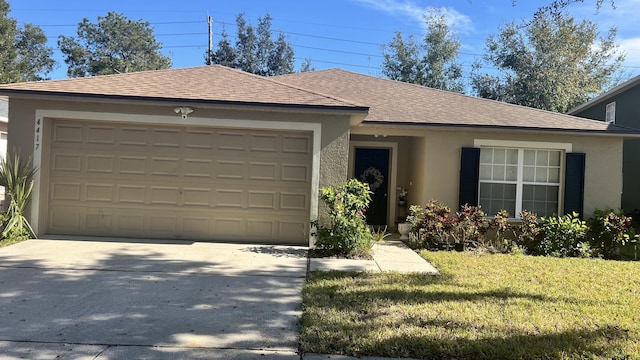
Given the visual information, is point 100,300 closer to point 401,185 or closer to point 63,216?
point 63,216

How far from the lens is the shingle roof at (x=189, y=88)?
332 inches

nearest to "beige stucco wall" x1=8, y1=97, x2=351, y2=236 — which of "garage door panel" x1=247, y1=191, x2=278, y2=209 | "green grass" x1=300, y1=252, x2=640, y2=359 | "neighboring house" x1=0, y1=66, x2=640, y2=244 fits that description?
"neighboring house" x1=0, y1=66, x2=640, y2=244

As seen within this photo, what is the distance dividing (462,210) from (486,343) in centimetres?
581

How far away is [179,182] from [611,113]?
14.2 metres

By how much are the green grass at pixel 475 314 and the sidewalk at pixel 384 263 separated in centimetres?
37

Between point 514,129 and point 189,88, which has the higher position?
point 189,88

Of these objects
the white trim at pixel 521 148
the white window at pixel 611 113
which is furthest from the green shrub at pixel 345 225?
the white window at pixel 611 113

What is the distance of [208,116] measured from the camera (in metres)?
8.76

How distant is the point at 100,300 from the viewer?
5.16 metres

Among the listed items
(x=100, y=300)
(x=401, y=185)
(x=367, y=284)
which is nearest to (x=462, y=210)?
(x=401, y=185)

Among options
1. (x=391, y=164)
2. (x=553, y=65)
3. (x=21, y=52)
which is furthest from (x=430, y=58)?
(x=21, y=52)

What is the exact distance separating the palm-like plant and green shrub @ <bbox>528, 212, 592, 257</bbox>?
1022 cm

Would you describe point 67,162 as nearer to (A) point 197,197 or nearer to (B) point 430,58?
(A) point 197,197

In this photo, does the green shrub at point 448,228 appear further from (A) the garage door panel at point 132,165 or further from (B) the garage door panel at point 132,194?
(A) the garage door panel at point 132,165
